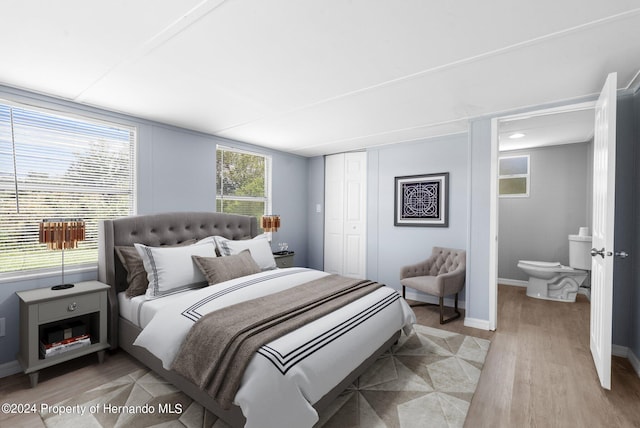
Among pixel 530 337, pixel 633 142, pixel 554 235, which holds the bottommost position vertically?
pixel 530 337

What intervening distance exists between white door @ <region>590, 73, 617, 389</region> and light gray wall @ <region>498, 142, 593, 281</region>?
2.85m

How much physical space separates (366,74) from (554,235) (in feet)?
15.1

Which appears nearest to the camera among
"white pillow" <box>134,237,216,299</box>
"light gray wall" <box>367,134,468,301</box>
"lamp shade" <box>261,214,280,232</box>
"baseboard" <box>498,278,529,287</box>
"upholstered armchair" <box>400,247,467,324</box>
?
"white pillow" <box>134,237,216,299</box>

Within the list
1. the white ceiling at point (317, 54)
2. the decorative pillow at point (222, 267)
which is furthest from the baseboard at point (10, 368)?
the white ceiling at point (317, 54)

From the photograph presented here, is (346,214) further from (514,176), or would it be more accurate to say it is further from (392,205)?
(514,176)

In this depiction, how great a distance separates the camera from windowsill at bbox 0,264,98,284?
2535 millimetres

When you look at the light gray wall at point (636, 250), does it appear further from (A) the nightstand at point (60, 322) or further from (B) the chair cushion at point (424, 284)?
(A) the nightstand at point (60, 322)

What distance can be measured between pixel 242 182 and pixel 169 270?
209cm

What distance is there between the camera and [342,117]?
133 inches

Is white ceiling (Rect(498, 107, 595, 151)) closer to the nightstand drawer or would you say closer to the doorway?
the doorway

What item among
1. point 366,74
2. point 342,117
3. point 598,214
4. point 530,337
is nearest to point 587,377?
point 530,337

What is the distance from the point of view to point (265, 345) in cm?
170

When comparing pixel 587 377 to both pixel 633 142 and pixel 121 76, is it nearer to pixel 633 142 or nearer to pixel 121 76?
pixel 633 142

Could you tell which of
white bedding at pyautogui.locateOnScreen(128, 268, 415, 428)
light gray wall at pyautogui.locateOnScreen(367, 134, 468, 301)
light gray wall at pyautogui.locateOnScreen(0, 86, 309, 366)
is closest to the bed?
white bedding at pyautogui.locateOnScreen(128, 268, 415, 428)
